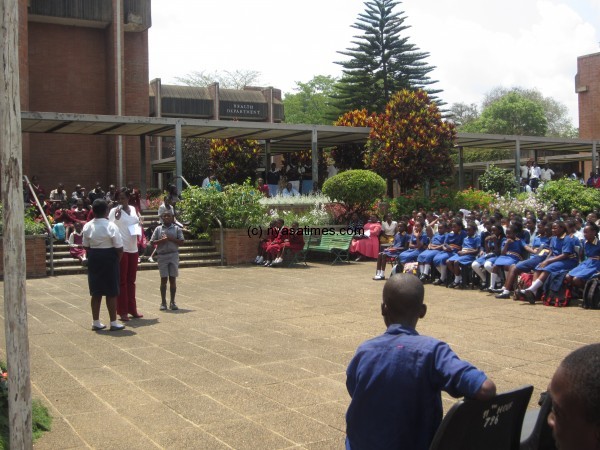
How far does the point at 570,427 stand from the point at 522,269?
9.77 metres

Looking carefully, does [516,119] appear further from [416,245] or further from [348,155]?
[416,245]

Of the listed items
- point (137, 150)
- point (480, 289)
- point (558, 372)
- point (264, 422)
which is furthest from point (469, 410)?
point (137, 150)

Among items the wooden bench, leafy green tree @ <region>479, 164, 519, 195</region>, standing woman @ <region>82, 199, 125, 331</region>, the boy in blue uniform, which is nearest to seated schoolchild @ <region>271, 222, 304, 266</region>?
the wooden bench

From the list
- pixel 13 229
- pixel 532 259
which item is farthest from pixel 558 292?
pixel 13 229

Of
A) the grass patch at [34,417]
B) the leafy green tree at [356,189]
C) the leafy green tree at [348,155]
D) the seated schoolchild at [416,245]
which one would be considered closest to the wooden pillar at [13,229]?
the grass patch at [34,417]

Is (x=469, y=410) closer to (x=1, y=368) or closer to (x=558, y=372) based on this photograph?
(x=558, y=372)

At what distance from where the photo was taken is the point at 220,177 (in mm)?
27484

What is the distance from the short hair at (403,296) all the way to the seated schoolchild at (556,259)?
7.96m

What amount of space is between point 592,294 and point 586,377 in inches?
341

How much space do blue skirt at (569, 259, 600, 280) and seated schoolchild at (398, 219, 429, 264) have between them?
150 inches

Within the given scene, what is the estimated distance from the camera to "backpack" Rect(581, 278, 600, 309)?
9.52 metres

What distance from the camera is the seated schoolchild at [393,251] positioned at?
531 inches

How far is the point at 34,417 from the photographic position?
4.81 m

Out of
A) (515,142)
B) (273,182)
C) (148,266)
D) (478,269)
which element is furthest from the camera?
(515,142)
